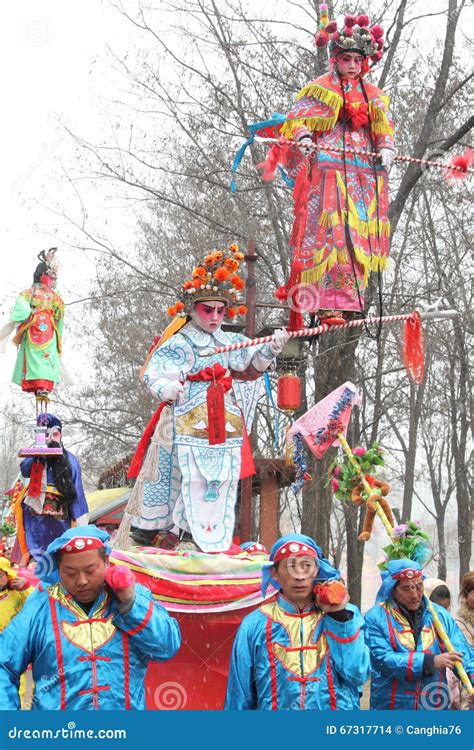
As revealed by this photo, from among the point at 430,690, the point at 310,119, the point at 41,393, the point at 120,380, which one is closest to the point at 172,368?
the point at 41,393

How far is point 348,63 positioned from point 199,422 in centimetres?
290

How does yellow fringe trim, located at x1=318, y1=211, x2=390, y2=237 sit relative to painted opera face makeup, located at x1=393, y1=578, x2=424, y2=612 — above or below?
above

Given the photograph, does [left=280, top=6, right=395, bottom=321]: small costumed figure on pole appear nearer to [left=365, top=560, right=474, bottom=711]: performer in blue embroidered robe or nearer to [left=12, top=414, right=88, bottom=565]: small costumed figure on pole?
[left=12, top=414, right=88, bottom=565]: small costumed figure on pole

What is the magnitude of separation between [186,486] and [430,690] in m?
2.48

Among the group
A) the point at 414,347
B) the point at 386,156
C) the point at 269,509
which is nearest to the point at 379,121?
the point at 386,156

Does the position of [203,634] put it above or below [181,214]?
below

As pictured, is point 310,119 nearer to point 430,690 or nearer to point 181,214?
point 430,690

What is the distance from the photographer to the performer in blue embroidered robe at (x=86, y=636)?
161 inches

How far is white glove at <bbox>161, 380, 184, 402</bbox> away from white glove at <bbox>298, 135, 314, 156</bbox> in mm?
1986

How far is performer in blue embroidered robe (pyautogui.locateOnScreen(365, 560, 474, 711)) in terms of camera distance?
496 cm

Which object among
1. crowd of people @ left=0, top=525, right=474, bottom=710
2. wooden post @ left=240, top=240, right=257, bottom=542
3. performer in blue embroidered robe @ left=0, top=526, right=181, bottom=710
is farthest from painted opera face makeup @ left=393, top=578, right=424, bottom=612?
wooden post @ left=240, top=240, right=257, bottom=542

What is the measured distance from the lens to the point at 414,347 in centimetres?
750

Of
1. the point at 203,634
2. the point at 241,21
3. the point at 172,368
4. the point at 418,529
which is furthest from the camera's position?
the point at 241,21

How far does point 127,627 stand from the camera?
4.14m
